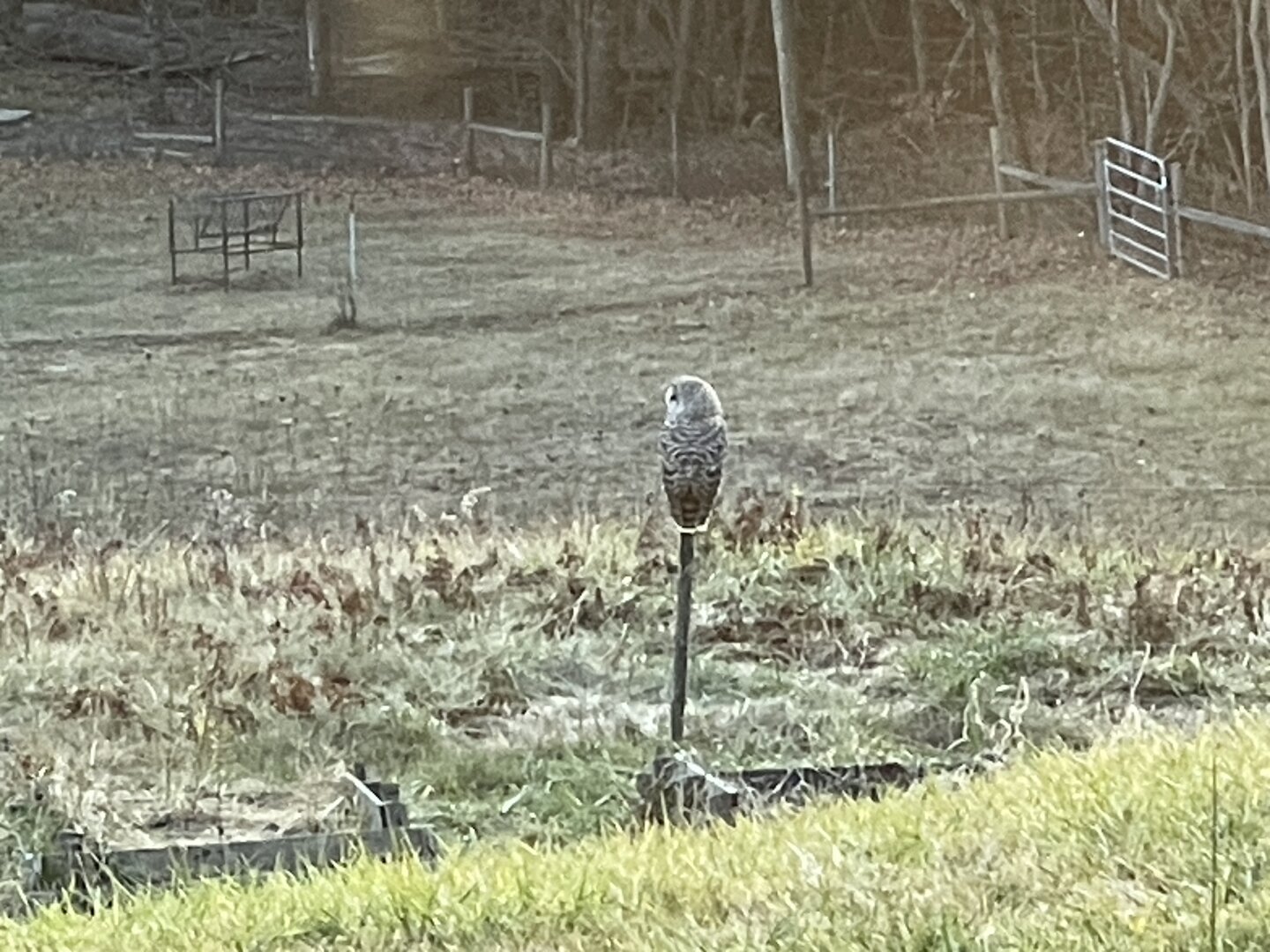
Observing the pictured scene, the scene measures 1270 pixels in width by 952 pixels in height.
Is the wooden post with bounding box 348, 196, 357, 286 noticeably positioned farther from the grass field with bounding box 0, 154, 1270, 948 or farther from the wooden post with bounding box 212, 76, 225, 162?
the wooden post with bounding box 212, 76, 225, 162

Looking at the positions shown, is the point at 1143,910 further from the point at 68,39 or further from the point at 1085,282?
the point at 68,39

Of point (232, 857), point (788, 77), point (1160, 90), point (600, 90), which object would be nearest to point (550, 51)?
point (600, 90)

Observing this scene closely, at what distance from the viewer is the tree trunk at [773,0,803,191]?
1042 centimetres

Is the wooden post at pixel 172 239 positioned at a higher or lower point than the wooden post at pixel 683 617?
higher

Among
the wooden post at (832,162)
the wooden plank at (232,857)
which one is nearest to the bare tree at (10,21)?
the wooden post at (832,162)

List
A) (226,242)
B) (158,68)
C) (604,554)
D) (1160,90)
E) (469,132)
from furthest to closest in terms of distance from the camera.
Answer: (158,68) < (469,132) < (1160,90) < (226,242) < (604,554)

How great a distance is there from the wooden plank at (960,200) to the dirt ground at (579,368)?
11cm

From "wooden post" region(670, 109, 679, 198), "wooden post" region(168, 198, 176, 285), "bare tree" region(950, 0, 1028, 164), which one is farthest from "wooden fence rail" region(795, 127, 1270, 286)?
"wooden post" region(168, 198, 176, 285)

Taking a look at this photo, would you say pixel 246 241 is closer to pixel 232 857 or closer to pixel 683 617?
pixel 683 617

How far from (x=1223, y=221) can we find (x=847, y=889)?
7776 mm

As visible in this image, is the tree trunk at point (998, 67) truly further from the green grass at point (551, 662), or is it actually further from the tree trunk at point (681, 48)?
the green grass at point (551, 662)

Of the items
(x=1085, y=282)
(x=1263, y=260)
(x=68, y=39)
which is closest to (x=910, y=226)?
(x=1085, y=282)

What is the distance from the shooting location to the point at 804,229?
9.50m

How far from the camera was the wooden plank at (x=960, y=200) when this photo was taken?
9.86 metres
